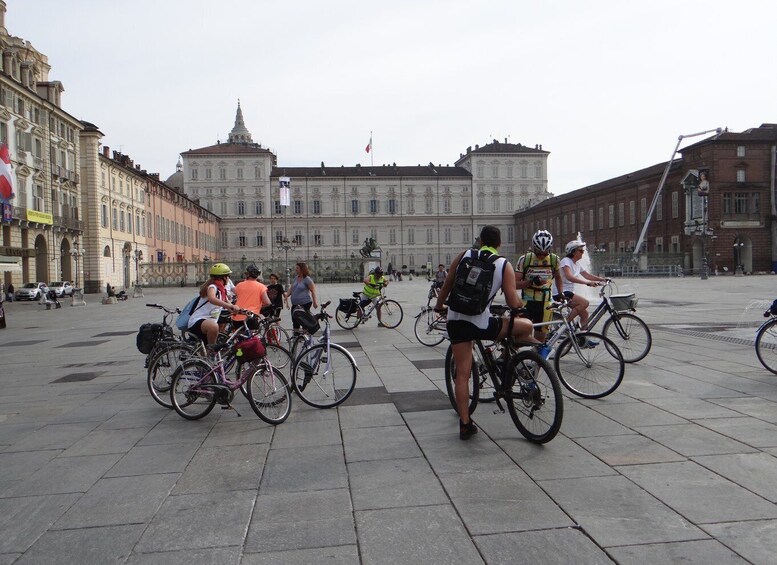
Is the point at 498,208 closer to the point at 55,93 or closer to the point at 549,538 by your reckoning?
the point at 55,93

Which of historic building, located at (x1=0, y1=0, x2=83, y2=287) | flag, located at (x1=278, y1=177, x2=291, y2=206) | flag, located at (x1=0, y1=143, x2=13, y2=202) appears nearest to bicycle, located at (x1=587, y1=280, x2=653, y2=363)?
flag, located at (x1=0, y1=143, x2=13, y2=202)

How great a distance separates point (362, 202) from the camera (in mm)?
101062

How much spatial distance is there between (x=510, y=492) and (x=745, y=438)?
227 cm

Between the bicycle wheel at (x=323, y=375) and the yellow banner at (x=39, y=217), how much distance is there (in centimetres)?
4296

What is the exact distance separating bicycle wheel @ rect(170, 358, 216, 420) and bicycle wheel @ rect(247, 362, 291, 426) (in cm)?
45

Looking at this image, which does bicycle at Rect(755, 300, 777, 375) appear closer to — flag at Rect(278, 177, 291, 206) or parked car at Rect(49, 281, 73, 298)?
parked car at Rect(49, 281, 73, 298)

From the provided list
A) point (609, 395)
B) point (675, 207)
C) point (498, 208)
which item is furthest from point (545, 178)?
point (609, 395)

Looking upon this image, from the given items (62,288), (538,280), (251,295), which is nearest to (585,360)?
(538,280)

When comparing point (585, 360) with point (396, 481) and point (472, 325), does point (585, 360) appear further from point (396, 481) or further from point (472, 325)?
point (396, 481)

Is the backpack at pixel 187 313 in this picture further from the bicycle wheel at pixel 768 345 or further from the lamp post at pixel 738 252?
the lamp post at pixel 738 252

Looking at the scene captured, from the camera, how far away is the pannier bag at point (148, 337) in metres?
7.85

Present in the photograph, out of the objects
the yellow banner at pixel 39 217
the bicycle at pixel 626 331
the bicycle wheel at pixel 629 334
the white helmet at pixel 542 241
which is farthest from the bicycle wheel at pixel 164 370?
the yellow banner at pixel 39 217

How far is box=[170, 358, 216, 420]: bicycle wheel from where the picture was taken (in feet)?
20.5

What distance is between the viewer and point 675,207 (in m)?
62.2
